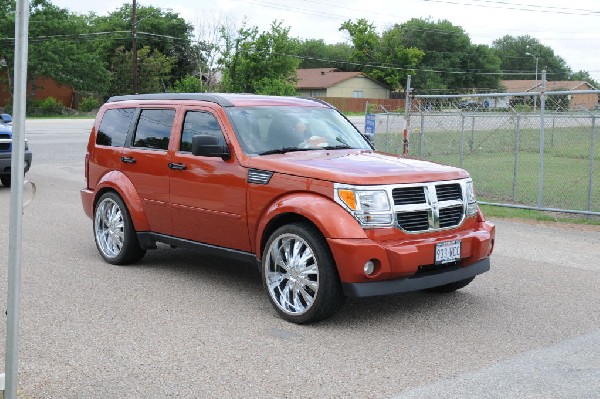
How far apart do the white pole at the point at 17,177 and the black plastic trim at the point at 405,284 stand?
104 inches

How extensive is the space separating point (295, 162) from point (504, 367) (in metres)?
2.39

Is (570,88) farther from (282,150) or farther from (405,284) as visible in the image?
(405,284)

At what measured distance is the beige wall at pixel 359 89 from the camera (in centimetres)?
8944

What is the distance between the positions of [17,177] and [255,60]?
4316cm

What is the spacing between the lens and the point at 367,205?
595cm

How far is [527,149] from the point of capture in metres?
30.1

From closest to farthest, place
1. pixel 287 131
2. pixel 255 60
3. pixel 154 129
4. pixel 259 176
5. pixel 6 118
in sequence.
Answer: pixel 259 176 < pixel 287 131 < pixel 154 129 < pixel 6 118 < pixel 255 60

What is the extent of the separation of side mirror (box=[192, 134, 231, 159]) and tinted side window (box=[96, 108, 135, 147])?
1730 millimetres

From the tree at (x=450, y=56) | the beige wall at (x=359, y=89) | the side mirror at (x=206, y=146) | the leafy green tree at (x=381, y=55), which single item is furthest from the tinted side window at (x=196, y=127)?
the tree at (x=450, y=56)

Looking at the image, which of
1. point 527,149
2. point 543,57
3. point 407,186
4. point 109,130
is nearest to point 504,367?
point 407,186

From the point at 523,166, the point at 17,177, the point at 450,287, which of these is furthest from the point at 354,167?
the point at 523,166

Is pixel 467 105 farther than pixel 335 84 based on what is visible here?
No

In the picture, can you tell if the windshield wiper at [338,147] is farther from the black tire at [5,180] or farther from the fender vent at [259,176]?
the black tire at [5,180]

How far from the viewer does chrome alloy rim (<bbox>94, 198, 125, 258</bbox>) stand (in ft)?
26.9
